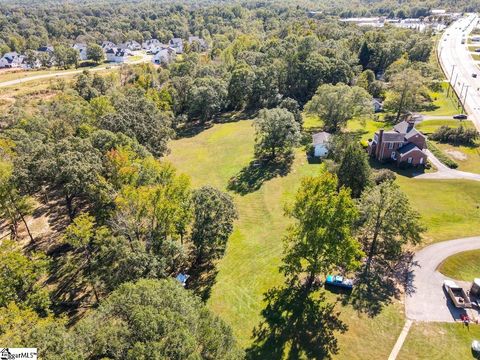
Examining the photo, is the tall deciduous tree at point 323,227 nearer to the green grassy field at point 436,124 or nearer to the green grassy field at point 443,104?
the green grassy field at point 436,124

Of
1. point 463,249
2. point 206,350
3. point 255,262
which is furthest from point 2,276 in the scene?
point 463,249

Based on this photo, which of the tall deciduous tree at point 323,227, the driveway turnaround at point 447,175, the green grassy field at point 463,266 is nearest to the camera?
the tall deciduous tree at point 323,227

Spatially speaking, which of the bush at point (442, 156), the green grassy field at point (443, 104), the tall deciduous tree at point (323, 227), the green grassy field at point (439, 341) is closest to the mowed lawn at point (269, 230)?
the green grassy field at point (439, 341)

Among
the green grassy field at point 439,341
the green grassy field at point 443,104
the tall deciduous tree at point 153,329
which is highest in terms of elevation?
the tall deciduous tree at point 153,329

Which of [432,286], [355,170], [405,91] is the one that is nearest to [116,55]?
[405,91]

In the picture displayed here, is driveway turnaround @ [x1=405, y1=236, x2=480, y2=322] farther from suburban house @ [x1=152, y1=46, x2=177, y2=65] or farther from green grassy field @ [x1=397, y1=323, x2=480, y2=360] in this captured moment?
suburban house @ [x1=152, y1=46, x2=177, y2=65]

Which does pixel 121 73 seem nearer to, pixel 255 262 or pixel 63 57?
pixel 63 57

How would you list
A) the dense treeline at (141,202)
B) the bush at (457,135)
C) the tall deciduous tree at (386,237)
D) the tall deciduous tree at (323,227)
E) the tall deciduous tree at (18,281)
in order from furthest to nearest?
the bush at (457,135) → the tall deciduous tree at (386,237) → the tall deciduous tree at (323,227) → the tall deciduous tree at (18,281) → the dense treeline at (141,202)

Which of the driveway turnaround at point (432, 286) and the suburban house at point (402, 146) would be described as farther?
the suburban house at point (402, 146)
